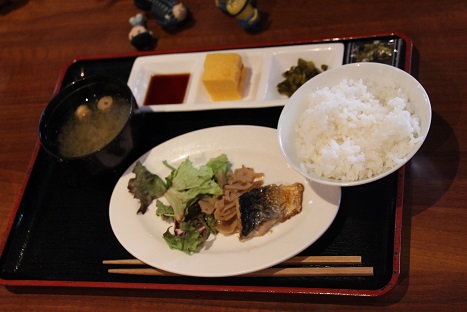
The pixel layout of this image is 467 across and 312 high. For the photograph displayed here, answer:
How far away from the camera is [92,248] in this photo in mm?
2100

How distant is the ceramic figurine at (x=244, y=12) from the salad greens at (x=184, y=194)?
2.89ft

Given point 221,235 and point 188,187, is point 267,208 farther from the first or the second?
point 188,187

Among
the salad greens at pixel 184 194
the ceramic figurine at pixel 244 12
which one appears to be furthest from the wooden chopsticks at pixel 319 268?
the ceramic figurine at pixel 244 12

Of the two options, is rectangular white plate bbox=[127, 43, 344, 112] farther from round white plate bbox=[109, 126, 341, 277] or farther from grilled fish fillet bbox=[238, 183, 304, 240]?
Answer: grilled fish fillet bbox=[238, 183, 304, 240]

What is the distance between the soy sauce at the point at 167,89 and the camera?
98.6 inches

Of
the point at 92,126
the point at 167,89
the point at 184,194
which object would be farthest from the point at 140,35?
the point at 184,194


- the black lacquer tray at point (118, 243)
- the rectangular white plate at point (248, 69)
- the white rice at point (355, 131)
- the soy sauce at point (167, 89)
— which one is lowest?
the black lacquer tray at point (118, 243)

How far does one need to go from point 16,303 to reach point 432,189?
1.87 metres

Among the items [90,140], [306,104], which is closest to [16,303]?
[90,140]

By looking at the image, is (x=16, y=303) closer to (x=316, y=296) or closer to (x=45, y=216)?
(x=45, y=216)

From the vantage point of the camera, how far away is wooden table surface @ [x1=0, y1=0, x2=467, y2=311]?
1.72 meters

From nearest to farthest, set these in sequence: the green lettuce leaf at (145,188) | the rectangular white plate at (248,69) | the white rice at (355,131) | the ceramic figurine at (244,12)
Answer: the white rice at (355,131) < the green lettuce leaf at (145,188) < the rectangular white plate at (248,69) < the ceramic figurine at (244,12)

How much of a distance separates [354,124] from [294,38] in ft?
3.06

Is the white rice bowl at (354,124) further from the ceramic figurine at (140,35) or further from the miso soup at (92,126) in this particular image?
the ceramic figurine at (140,35)
